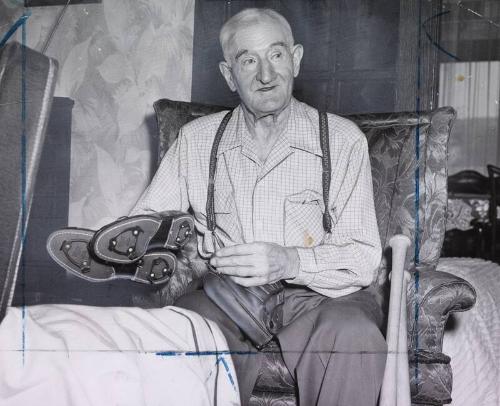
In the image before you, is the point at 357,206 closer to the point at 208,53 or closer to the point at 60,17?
the point at 208,53

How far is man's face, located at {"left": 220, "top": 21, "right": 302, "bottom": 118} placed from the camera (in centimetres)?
87

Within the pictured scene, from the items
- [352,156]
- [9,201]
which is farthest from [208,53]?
[9,201]

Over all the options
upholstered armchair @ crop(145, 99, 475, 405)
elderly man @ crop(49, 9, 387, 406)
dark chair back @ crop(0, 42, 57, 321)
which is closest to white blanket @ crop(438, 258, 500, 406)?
upholstered armchair @ crop(145, 99, 475, 405)

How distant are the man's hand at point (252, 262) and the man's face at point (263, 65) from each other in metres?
0.25

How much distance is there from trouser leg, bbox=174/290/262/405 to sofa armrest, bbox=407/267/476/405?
248mm

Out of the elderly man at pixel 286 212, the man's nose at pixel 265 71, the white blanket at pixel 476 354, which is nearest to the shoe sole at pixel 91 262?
the elderly man at pixel 286 212

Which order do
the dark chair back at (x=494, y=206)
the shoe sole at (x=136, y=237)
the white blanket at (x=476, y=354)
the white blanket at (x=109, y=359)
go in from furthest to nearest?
the dark chair back at (x=494, y=206)
the white blanket at (x=476, y=354)
the shoe sole at (x=136, y=237)
the white blanket at (x=109, y=359)

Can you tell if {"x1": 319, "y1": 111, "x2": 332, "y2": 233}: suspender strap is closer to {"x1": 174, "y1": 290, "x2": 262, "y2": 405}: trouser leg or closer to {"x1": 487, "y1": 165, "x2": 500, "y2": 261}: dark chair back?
{"x1": 174, "y1": 290, "x2": 262, "y2": 405}: trouser leg

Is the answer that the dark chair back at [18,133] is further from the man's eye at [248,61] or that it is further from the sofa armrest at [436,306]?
the sofa armrest at [436,306]

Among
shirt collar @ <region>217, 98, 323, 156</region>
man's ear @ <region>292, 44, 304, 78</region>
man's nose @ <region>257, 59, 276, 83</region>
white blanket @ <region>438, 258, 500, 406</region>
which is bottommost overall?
white blanket @ <region>438, 258, 500, 406</region>

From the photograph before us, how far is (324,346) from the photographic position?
0.80 meters

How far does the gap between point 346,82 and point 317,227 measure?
1.50 ft

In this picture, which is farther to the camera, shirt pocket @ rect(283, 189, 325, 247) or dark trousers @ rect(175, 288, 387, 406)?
shirt pocket @ rect(283, 189, 325, 247)

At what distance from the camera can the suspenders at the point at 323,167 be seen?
0.89 meters
